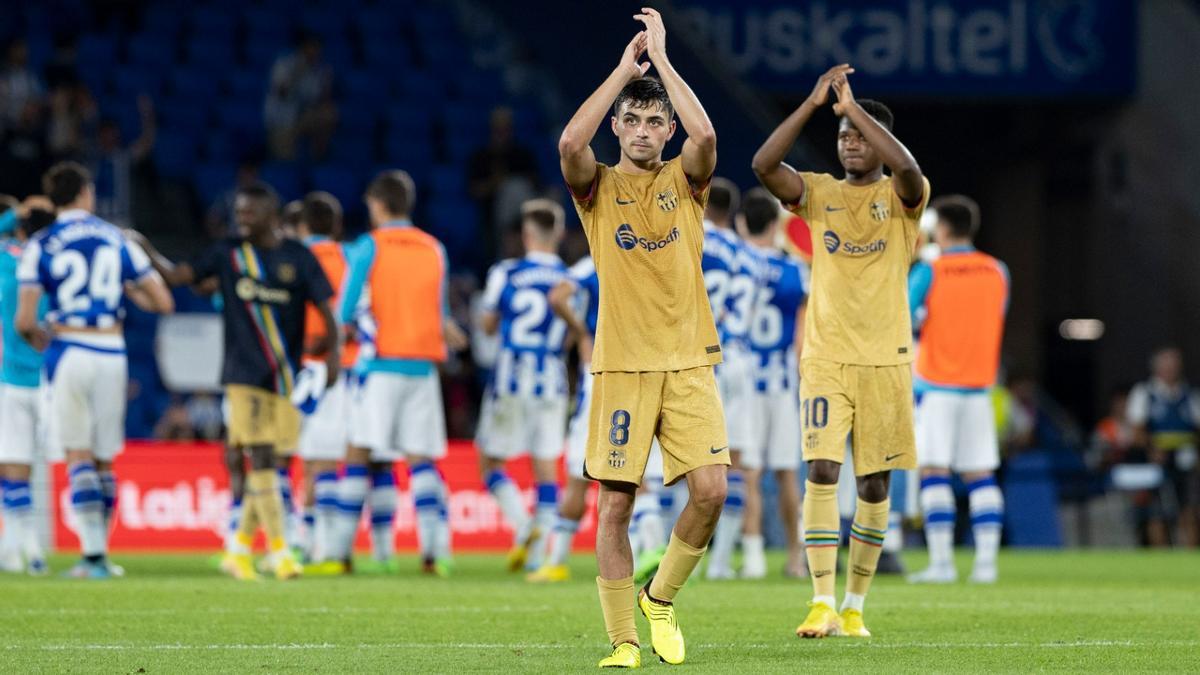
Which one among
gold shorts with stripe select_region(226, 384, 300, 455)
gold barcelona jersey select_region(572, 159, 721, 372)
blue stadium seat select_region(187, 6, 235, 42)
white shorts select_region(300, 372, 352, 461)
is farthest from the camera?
blue stadium seat select_region(187, 6, 235, 42)

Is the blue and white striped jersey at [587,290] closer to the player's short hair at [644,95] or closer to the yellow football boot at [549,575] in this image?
the yellow football boot at [549,575]

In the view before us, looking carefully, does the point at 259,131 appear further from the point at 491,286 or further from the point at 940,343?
the point at 940,343

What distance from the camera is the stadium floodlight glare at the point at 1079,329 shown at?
27109mm

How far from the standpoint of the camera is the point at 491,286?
41.7ft

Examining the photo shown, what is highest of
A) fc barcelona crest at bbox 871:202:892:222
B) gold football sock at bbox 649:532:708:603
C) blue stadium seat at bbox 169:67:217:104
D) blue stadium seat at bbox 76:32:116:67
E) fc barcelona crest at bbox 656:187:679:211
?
blue stadium seat at bbox 76:32:116:67

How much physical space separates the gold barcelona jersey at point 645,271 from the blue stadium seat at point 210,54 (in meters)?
16.1

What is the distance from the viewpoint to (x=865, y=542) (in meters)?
8.20

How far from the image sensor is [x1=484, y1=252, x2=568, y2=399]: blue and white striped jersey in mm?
12633

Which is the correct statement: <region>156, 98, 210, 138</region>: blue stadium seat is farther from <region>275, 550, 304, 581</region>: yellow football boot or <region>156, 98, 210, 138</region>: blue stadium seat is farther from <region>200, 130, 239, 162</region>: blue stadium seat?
<region>275, 550, 304, 581</region>: yellow football boot

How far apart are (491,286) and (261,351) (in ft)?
6.17

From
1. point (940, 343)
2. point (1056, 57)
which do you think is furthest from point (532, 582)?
point (1056, 57)

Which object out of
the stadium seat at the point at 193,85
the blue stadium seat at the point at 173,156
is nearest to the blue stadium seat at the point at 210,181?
the blue stadium seat at the point at 173,156

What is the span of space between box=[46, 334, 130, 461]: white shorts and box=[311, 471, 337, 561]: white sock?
1.53 metres

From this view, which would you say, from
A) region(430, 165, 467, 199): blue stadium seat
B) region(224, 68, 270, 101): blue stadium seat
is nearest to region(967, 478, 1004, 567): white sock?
region(430, 165, 467, 199): blue stadium seat
